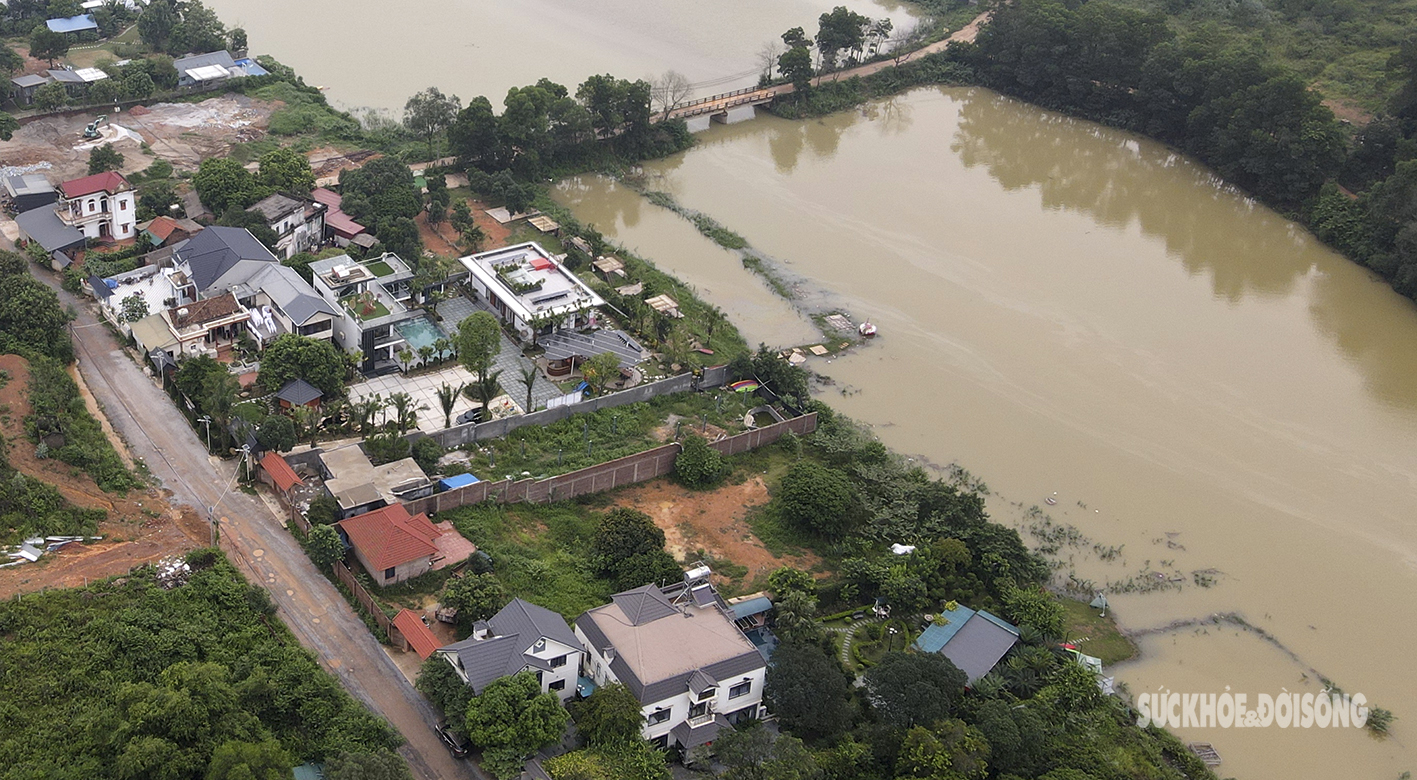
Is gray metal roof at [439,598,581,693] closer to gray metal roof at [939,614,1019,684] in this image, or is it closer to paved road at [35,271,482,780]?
paved road at [35,271,482,780]

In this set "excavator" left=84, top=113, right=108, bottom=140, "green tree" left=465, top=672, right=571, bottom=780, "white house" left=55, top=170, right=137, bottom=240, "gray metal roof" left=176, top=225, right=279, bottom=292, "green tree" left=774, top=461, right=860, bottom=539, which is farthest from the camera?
"excavator" left=84, top=113, right=108, bottom=140

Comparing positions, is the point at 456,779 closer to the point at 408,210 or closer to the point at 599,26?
the point at 408,210

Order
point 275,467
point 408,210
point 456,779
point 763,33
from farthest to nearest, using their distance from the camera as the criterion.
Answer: point 763,33
point 408,210
point 275,467
point 456,779

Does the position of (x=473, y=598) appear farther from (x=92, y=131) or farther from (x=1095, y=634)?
(x=92, y=131)

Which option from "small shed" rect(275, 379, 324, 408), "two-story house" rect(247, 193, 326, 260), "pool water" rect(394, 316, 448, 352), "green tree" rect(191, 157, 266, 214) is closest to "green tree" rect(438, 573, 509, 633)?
"small shed" rect(275, 379, 324, 408)

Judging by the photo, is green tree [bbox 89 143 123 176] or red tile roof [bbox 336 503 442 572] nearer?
red tile roof [bbox 336 503 442 572]

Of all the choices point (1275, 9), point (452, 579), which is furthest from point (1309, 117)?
point (452, 579)
